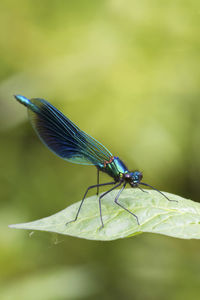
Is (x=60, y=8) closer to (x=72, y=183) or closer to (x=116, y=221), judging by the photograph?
(x=72, y=183)

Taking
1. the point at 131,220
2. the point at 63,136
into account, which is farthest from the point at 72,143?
the point at 131,220

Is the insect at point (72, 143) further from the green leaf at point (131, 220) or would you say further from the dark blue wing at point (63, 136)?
the green leaf at point (131, 220)

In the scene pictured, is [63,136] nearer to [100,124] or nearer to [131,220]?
[131,220]

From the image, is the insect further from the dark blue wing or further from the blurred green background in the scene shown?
the blurred green background

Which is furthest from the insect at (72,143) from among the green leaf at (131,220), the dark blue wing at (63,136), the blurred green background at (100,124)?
the blurred green background at (100,124)

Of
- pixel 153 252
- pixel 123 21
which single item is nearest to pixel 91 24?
pixel 123 21

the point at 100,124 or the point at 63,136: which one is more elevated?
the point at 100,124
